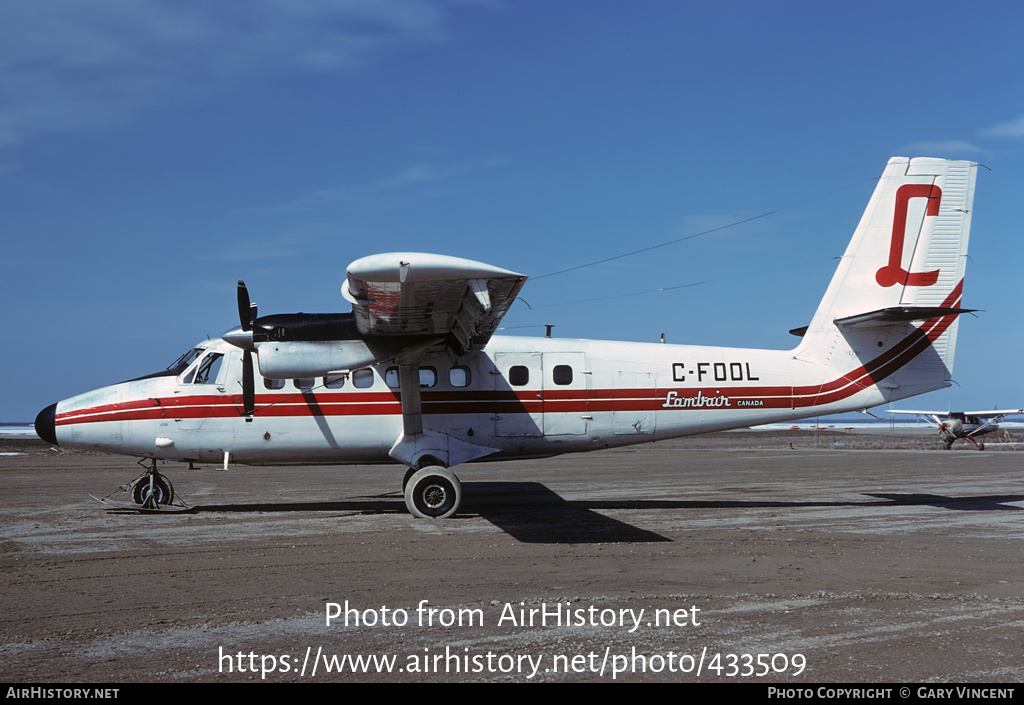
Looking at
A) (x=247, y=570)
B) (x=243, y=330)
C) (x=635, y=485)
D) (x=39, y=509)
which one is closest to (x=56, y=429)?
(x=39, y=509)

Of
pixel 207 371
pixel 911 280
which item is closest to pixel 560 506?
pixel 207 371

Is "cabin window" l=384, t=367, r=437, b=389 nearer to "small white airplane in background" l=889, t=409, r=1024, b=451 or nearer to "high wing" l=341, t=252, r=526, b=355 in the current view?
"high wing" l=341, t=252, r=526, b=355

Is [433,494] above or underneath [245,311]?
underneath

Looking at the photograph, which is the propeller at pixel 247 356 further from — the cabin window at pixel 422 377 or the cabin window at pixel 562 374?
the cabin window at pixel 562 374

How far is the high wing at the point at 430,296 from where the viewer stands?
362 inches

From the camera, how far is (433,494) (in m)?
13.0

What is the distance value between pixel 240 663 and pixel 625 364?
10086 mm

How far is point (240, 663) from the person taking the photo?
541 centimetres

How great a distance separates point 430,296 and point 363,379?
12.3ft

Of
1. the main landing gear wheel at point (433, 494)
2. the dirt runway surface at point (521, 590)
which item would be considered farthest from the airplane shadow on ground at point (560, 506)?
the main landing gear wheel at point (433, 494)

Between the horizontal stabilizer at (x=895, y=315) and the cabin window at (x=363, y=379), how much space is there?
865 cm

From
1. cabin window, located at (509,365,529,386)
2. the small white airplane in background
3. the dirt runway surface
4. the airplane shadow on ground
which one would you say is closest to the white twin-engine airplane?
cabin window, located at (509,365,529,386)

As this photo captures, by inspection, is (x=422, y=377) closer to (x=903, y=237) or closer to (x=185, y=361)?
(x=185, y=361)

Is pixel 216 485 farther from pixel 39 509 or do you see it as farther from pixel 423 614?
pixel 423 614
